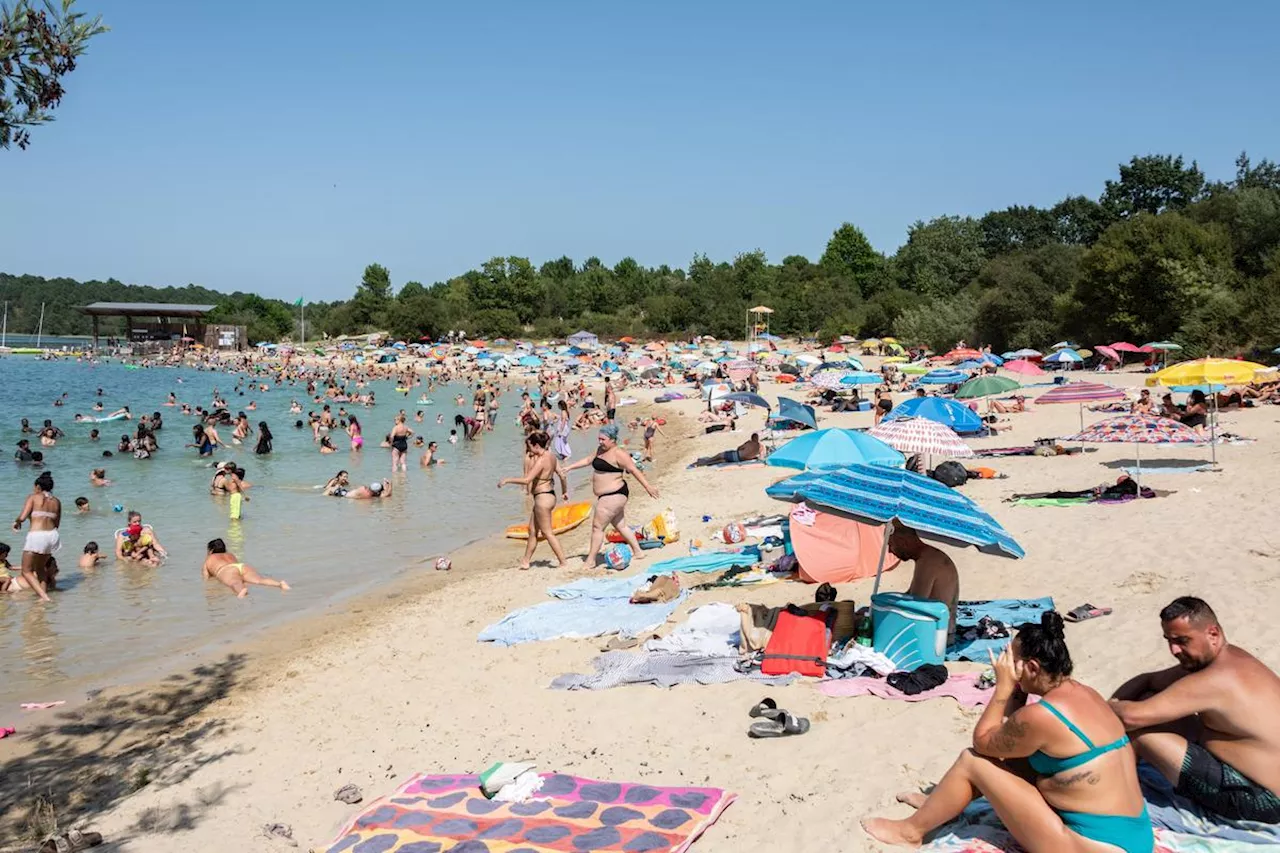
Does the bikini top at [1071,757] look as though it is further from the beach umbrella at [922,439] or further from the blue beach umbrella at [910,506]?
the beach umbrella at [922,439]

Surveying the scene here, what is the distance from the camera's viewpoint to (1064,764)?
358 cm

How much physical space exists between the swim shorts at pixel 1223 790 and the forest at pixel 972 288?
29410 mm

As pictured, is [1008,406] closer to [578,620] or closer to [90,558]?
[578,620]

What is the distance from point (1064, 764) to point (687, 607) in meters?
4.82

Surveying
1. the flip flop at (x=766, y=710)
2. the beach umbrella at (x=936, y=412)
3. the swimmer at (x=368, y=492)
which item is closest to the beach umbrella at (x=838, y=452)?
the beach umbrella at (x=936, y=412)

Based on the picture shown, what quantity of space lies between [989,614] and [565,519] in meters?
7.73

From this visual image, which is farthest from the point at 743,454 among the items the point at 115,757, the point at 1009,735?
the point at 1009,735

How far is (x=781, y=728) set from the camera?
17.8ft

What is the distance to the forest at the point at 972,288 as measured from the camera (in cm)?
3338

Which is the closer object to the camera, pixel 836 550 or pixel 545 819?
pixel 545 819

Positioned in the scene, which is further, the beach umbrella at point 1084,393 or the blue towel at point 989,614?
the beach umbrella at point 1084,393

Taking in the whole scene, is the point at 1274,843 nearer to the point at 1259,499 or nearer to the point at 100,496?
the point at 1259,499

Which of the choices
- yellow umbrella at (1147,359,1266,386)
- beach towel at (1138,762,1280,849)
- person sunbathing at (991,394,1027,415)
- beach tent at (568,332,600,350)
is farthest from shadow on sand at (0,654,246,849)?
beach tent at (568,332,600,350)

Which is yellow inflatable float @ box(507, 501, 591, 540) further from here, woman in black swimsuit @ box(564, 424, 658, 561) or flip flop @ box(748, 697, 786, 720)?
flip flop @ box(748, 697, 786, 720)
